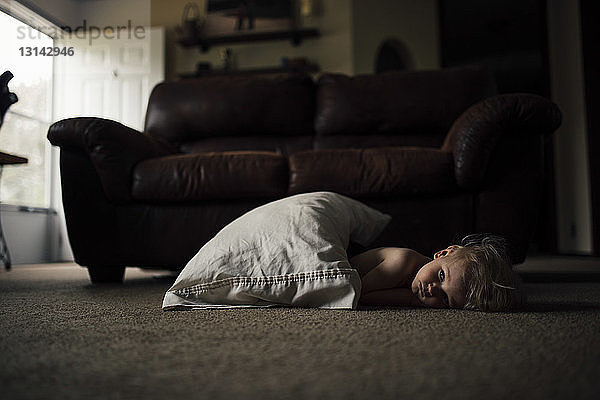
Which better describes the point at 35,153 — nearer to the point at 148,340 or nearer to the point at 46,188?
the point at 46,188

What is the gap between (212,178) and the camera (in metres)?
1.98

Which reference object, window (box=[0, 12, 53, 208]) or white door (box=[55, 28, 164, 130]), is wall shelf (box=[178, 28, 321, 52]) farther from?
window (box=[0, 12, 53, 208])

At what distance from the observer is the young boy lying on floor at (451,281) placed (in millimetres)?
1184

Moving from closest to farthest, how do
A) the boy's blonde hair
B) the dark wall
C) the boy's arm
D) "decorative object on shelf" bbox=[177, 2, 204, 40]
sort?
the boy's blonde hair
the boy's arm
"decorative object on shelf" bbox=[177, 2, 204, 40]
the dark wall

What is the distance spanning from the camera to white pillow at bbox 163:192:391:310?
1.21 m

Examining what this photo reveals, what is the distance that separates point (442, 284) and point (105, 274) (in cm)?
133

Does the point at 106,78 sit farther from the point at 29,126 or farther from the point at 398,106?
the point at 398,106

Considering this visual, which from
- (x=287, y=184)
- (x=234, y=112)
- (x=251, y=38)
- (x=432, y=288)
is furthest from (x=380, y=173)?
(x=251, y=38)

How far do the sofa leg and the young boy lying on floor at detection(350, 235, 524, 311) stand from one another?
1.08 m

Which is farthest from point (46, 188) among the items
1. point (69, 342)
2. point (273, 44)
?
point (69, 342)

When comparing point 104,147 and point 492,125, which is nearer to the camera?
point 492,125

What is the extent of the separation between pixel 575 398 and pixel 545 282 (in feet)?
5.13

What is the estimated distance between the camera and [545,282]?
2.01 m

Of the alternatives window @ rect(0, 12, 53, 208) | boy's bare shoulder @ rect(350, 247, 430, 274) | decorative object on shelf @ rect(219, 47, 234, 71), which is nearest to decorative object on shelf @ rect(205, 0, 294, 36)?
decorative object on shelf @ rect(219, 47, 234, 71)
